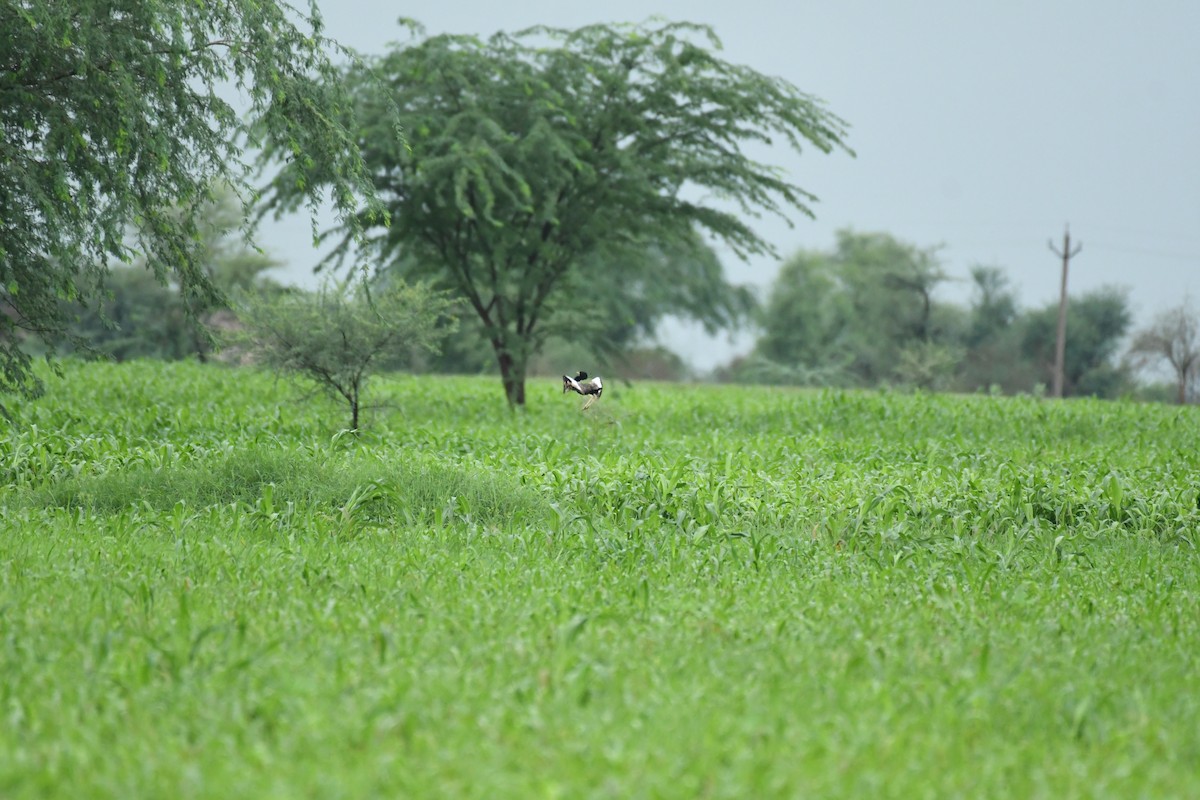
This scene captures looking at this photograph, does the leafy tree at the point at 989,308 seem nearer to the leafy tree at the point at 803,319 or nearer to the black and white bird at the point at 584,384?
the leafy tree at the point at 803,319

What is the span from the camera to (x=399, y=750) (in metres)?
3.79

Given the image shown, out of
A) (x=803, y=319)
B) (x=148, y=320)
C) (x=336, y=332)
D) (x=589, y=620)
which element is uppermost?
(x=803, y=319)

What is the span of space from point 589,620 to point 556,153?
42.9 feet

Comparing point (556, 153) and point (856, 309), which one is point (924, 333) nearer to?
point (856, 309)

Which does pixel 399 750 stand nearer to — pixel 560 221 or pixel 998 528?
pixel 998 528

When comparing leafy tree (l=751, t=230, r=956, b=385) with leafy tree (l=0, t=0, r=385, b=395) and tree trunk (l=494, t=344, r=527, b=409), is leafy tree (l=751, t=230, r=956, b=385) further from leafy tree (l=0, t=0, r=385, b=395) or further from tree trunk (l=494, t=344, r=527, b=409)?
leafy tree (l=0, t=0, r=385, b=395)

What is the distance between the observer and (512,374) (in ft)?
58.7

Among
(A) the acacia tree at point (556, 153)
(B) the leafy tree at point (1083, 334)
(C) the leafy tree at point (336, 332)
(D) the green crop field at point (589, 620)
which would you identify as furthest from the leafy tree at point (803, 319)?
(D) the green crop field at point (589, 620)

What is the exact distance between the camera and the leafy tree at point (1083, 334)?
44812 millimetres

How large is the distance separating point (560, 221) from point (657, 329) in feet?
122

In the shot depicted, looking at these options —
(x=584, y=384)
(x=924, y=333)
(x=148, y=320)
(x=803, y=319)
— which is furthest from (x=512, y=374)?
(x=803, y=319)

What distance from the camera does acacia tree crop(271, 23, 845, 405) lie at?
1723 centimetres

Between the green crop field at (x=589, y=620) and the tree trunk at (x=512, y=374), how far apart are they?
5.26 meters

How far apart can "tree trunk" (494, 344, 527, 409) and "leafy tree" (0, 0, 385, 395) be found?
775 cm
